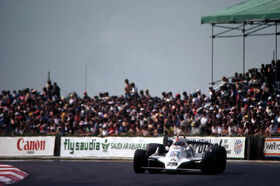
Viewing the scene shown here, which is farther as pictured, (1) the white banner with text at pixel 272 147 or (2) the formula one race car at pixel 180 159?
(1) the white banner with text at pixel 272 147

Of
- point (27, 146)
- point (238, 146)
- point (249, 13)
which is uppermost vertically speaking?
point (249, 13)

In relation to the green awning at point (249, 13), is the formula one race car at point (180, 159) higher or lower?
lower

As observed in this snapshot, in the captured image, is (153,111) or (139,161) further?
(153,111)

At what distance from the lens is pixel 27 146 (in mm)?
30922

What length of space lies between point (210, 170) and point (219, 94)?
12710mm

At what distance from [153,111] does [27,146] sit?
23.3ft

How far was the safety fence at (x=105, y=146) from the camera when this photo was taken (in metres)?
25.0

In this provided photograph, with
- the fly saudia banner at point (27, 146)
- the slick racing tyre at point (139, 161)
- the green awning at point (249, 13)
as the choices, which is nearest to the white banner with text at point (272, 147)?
the green awning at point (249, 13)

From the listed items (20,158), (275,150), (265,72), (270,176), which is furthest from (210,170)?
(20,158)

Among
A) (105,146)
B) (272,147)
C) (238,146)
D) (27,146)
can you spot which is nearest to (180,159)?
(272,147)

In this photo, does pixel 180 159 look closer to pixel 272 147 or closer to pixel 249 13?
pixel 272 147

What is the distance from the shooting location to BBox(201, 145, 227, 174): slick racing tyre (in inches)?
674

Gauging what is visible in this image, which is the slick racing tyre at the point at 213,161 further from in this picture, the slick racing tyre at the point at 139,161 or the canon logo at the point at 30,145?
the canon logo at the point at 30,145

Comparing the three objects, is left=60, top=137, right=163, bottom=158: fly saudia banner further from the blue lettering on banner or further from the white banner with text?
the white banner with text
